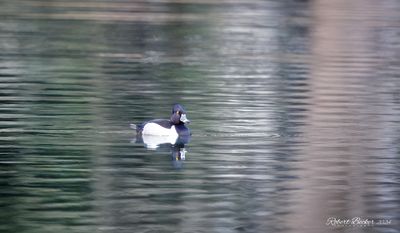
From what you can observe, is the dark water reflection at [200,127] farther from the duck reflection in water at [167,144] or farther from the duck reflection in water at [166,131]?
the duck reflection in water at [166,131]

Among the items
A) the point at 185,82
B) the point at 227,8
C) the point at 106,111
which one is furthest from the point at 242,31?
the point at 106,111

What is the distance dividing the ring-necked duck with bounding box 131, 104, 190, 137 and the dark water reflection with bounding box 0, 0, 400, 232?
0.20m

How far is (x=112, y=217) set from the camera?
463 inches

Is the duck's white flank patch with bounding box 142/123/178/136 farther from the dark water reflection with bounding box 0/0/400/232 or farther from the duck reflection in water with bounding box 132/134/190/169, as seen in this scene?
the dark water reflection with bounding box 0/0/400/232

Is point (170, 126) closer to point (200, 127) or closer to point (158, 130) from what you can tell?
point (158, 130)

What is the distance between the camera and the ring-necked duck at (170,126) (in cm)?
1591

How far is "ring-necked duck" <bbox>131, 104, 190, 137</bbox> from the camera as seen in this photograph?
1591 cm

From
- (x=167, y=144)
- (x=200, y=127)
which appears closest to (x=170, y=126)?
(x=167, y=144)

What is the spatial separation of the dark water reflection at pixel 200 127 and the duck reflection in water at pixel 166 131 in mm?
179

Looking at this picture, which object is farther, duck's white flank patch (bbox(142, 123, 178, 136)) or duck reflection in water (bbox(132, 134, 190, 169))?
duck's white flank patch (bbox(142, 123, 178, 136))

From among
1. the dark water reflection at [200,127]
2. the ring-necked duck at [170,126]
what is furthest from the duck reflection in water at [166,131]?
the dark water reflection at [200,127]

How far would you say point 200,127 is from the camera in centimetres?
1661

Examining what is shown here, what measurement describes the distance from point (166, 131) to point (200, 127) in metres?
0.75

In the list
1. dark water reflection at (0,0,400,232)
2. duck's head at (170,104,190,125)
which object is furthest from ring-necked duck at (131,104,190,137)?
dark water reflection at (0,0,400,232)
